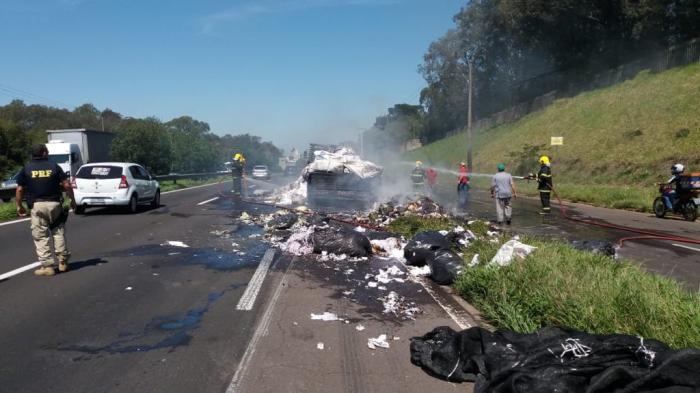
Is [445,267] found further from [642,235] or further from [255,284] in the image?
[642,235]

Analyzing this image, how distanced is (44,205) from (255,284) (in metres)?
3.22

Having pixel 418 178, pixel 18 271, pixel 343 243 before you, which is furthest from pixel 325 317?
pixel 418 178

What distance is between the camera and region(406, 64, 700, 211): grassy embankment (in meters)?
24.2

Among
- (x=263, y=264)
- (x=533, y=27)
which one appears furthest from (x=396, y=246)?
(x=533, y=27)

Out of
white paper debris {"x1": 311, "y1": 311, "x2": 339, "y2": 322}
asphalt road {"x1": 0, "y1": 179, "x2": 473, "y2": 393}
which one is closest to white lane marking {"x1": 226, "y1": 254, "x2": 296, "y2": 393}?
asphalt road {"x1": 0, "y1": 179, "x2": 473, "y2": 393}

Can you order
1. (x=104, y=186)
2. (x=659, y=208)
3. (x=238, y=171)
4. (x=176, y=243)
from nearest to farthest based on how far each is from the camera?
(x=176, y=243), (x=659, y=208), (x=104, y=186), (x=238, y=171)

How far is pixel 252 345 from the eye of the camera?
5281 millimetres

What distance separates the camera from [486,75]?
217ft

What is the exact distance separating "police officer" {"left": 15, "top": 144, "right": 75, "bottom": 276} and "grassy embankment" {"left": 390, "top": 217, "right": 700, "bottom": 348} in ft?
18.9

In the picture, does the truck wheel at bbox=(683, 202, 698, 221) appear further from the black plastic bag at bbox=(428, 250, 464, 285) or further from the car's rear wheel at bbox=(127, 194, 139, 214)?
the car's rear wheel at bbox=(127, 194, 139, 214)

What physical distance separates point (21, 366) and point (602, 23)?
4997 cm

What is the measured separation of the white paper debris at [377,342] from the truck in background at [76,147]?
28390mm

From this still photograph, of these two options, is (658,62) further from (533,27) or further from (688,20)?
(533,27)

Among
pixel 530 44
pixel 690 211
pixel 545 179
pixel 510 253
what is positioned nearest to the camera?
pixel 510 253
